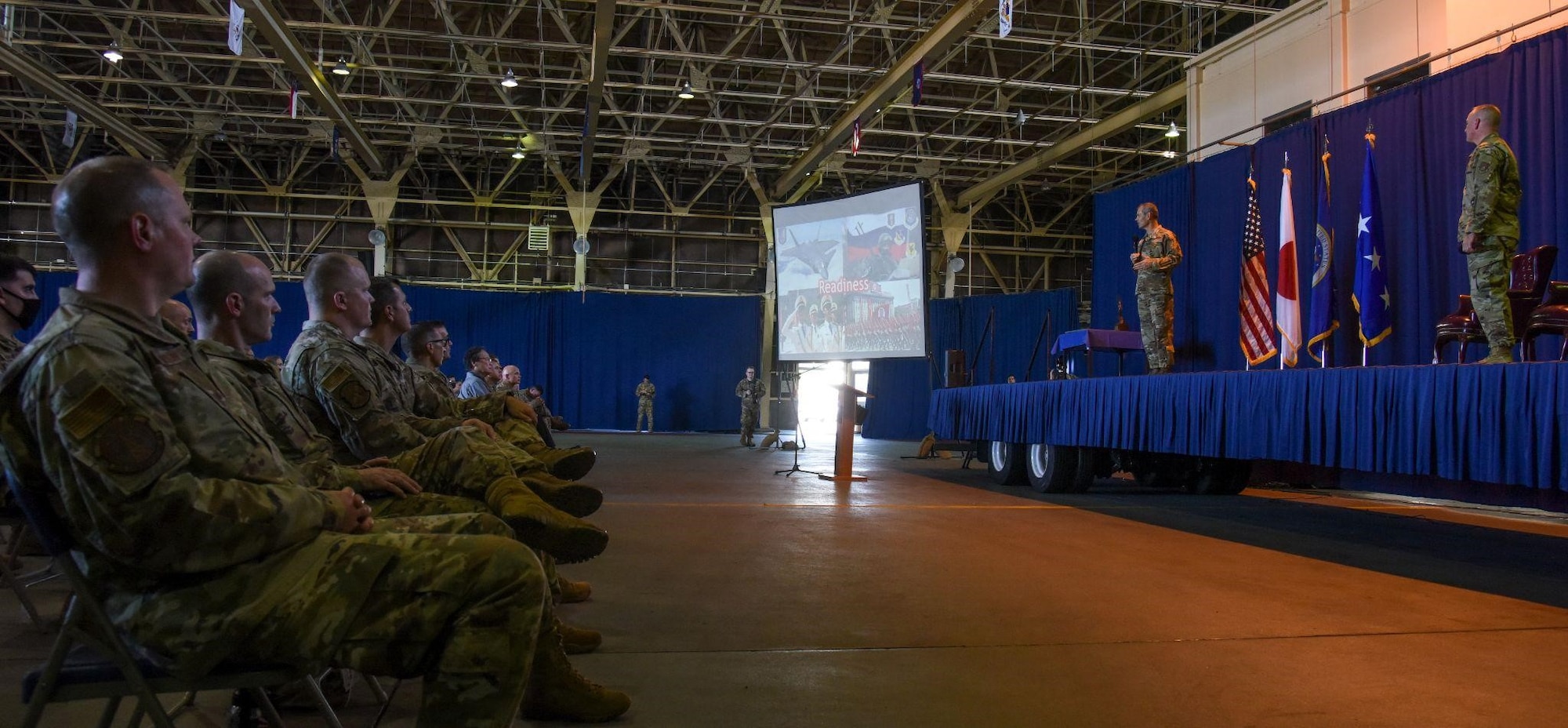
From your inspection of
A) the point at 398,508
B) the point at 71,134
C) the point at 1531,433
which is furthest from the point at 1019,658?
the point at 71,134

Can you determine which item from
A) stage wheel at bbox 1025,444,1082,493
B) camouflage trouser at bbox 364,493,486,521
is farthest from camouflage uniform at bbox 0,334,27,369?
stage wheel at bbox 1025,444,1082,493

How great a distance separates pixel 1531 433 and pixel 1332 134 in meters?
4.98

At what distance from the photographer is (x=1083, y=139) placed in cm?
1360

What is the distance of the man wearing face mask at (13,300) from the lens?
9.69 feet

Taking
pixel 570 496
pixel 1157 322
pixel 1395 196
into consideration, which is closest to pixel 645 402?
pixel 1157 322

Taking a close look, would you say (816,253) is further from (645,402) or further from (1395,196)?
(645,402)

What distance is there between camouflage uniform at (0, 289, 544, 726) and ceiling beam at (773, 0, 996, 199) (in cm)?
821

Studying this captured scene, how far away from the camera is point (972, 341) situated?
16.4m

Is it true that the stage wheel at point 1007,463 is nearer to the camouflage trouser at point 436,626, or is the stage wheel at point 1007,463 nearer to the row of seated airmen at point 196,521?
the row of seated airmen at point 196,521

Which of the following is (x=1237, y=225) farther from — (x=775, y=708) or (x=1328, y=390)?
(x=775, y=708)

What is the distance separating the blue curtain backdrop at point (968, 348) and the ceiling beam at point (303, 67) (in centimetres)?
822

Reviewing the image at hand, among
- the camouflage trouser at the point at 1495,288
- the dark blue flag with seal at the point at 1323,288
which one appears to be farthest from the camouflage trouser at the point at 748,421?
the camouflage trouser at the point at 1495,288

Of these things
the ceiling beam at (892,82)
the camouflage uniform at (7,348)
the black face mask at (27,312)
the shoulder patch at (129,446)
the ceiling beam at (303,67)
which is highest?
the ceiling beam at (892,82)

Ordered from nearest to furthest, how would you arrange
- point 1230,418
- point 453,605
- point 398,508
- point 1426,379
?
point 453,605 → point 398,508 → point 1426,379 → point 1230,418
